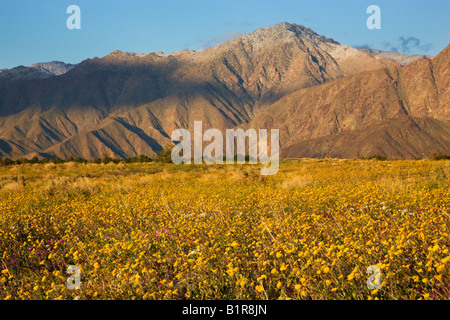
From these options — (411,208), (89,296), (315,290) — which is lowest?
(89,296)

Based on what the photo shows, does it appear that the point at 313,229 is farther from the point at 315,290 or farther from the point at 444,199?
the point at 444,199

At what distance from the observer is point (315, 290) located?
4.46 m

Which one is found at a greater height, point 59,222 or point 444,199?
point 444,199

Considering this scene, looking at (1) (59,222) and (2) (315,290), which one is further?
(1) (59,222)

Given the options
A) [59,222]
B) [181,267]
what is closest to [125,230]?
[59,222]

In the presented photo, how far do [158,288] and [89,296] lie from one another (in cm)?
115

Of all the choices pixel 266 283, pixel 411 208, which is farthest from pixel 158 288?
pixel 411 208

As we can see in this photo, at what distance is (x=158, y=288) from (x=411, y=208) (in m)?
6.92
